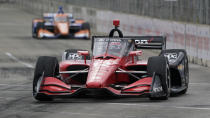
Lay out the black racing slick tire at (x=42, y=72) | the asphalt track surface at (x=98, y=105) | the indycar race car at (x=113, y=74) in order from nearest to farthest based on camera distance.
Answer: the asphalt track surface at (x=98, y=105)
the indycar race car at (x=113, y=74)
the black racing slick tire at (x=42, y=72)

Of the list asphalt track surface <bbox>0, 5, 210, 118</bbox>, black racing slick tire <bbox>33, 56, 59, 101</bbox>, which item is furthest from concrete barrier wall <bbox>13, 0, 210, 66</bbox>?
black racing slick tire <bbox>33, 56, 59, 101</bbox>

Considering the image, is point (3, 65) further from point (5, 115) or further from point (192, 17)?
point (5, 115)

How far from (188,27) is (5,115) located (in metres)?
14.0

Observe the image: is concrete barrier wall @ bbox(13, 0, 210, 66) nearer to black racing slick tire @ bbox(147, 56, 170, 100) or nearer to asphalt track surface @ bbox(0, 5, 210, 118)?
asphalt track surface @ bbox(0, 5, 210, 118)

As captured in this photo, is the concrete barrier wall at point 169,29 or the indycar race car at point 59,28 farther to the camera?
the indycar race car at point 59,28

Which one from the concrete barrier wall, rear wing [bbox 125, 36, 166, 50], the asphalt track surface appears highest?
rear wing [bbox 125, 36, 166, 50]

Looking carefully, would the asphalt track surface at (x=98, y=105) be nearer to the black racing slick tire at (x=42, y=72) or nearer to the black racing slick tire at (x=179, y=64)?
the black racing slick tire at (x=42, y=72)

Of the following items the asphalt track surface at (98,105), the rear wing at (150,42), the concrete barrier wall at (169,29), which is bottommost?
the asphalt track surface at (98,105)

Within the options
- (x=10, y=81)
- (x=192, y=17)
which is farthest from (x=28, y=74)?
(x=192, y=17)

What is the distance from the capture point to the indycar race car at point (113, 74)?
44.5 ft

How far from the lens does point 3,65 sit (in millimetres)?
22922

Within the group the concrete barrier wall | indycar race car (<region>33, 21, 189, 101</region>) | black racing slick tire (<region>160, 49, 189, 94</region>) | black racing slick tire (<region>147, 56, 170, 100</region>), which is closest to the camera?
indycar race car (<region>33, 21, 189, 101</region>)

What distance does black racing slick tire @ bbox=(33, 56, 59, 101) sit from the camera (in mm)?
13945

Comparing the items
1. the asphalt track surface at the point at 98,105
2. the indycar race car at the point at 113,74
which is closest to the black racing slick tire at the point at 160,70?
the indycar race car at the point at 113,74
